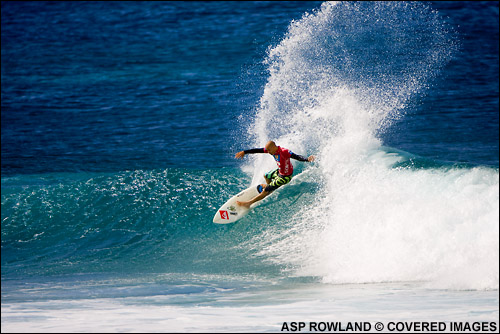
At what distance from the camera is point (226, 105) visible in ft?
68.1

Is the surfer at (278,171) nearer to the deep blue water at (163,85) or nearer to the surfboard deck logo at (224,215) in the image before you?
the surfboard deck logo at (224,215)

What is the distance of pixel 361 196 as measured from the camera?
9055 mm

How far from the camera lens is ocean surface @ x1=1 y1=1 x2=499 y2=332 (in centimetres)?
678

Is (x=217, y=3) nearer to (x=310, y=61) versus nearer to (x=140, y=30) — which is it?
(x=140, y=30)

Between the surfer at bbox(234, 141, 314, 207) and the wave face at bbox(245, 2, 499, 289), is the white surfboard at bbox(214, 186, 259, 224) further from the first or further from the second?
the wave face at bbox(245, 2, 499, 289)

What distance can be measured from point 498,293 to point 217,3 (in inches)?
1175

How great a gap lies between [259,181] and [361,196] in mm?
2779

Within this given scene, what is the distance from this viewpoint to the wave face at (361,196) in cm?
748

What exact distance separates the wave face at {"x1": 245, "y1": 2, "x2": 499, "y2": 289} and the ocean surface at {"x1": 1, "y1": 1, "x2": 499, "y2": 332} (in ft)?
0.10

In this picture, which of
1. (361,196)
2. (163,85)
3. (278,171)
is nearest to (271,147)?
(278,171)

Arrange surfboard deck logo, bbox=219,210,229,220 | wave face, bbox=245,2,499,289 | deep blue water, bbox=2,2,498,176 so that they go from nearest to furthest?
wave face, bbox=245,2,499,289 → surfboard deck logo, bbox=219,210,229,220 → deep blue water, bbox=2,2,498,176

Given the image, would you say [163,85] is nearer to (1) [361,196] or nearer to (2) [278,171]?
(2) [278,171]

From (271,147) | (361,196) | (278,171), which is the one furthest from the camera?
(278,171)

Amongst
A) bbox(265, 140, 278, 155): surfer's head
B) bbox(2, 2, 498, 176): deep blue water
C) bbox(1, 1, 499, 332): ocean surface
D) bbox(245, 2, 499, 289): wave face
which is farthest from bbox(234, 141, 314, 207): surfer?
bbox(2, 2, 498, 176): deep blue water
